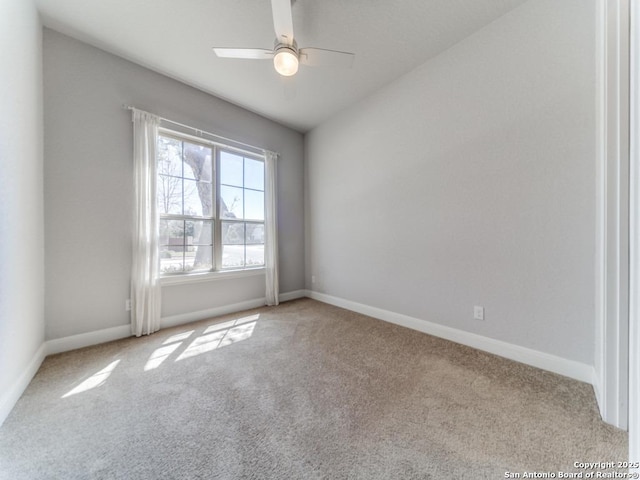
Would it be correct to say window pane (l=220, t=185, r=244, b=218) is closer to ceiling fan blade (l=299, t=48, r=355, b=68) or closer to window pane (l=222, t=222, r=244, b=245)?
window pane (l=222, t=222, r=244, b=245)

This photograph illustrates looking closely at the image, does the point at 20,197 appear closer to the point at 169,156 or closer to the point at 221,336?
the point at 169,156

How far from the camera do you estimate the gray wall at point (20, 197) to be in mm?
1392

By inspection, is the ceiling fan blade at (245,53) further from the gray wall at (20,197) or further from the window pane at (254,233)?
the window pane at (254,233)

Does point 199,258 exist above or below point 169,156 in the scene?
below

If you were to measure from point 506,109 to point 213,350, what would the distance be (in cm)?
325

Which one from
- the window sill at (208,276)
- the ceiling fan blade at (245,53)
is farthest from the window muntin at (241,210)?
the ceiling fan blade at (245,53)

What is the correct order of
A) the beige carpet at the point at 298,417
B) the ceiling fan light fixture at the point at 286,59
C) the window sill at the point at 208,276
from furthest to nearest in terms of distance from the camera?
the window sill at the point at 208,276 → the ceiling fan light fixture at the point at 286,59 → the beige carpet at the point at 298,417

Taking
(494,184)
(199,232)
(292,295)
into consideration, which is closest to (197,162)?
(199,232)

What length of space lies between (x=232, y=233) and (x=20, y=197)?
1.90 m

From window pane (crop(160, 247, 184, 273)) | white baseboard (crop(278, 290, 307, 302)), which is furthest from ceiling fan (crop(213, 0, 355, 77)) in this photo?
Answer: white baseboard (crop(278, 290, 307, 302))

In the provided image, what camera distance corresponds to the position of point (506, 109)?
1.96 m

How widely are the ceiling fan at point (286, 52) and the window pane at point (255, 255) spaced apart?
2301 mm

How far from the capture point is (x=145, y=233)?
8.13 ft

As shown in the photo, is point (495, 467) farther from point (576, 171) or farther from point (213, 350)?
point (213, 350)
